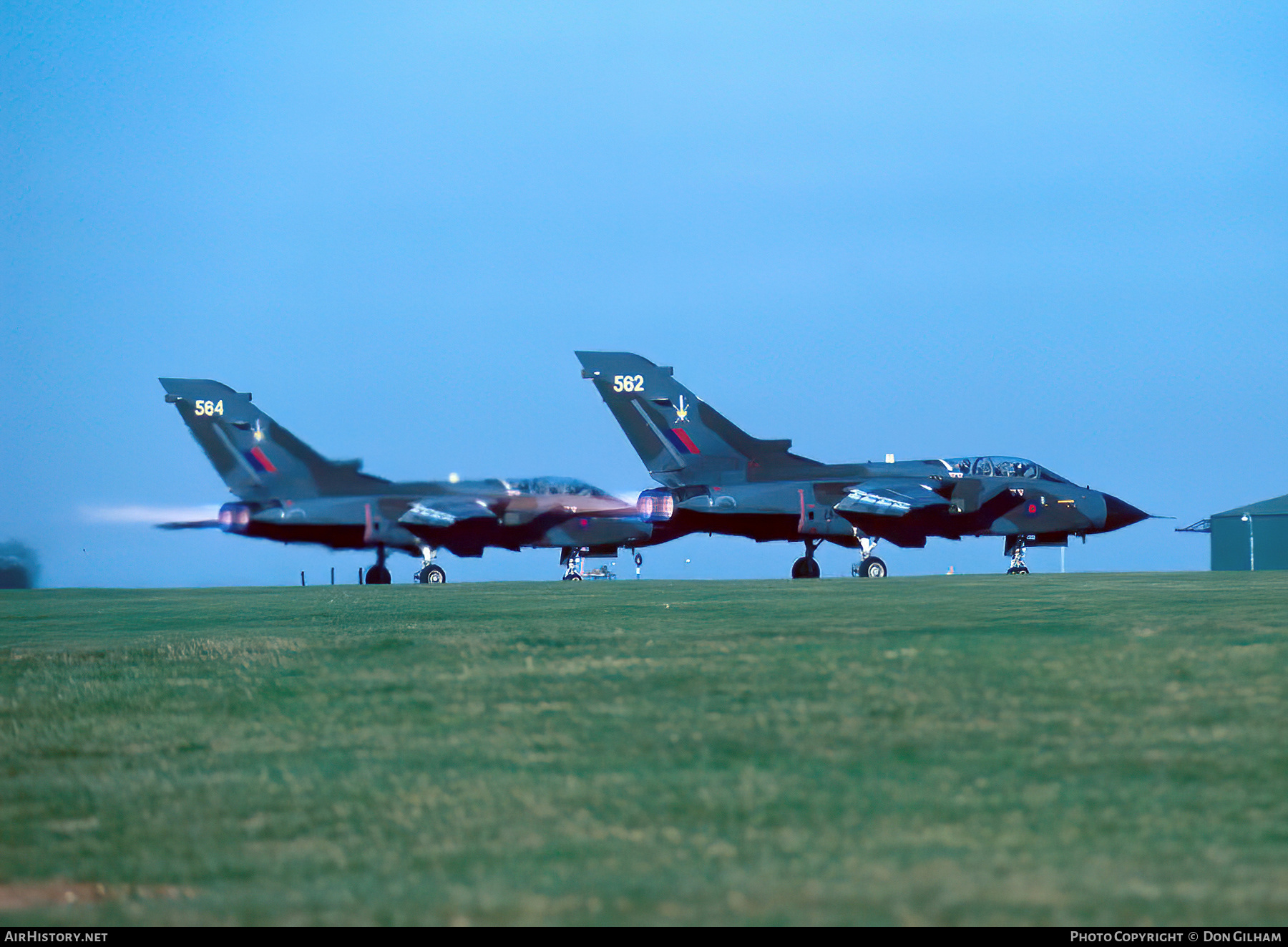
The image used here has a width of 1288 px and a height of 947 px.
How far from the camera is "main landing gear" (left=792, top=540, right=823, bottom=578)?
134ft

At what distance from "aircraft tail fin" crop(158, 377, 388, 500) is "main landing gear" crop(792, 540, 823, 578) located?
12.4 metres

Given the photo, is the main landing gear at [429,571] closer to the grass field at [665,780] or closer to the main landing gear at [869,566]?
the main landing gear at [869,566]

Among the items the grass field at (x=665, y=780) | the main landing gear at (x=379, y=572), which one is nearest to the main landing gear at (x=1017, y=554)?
the main landing gear at (x=379, y=572)

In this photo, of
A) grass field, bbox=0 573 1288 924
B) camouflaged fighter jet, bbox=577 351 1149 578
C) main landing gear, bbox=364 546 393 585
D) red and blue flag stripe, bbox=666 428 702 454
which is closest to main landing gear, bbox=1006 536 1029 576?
camouflaged fighter jet, bbox=577 351 1149 578

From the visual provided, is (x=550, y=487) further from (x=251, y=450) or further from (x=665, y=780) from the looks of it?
(x=665, y=780)

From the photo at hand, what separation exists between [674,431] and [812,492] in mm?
4517

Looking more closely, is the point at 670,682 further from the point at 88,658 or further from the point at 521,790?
the point at 88,658

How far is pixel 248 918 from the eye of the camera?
14.9 feet

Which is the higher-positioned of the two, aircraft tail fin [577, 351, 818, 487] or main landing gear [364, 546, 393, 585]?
aircraft tail fin [577, 351, 818, 487]

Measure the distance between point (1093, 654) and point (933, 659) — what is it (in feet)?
4.05

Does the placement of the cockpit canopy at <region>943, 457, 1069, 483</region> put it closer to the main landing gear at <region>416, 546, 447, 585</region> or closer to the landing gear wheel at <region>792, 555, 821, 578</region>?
the landing gear wheel at <region>792, 555, 821, 578</region>

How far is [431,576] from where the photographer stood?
42.7 metres

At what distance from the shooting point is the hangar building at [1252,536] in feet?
212

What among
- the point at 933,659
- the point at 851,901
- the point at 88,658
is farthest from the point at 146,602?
the point at 851,901
